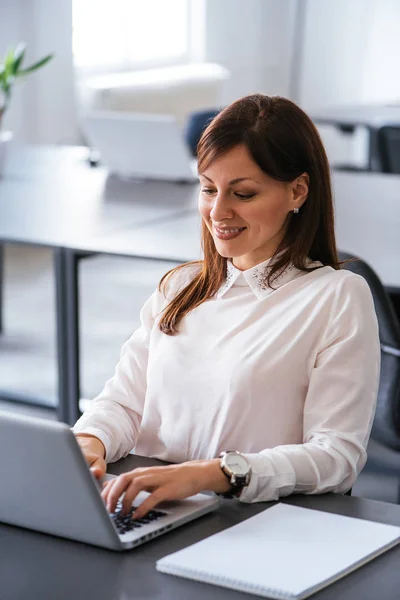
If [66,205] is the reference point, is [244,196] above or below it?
above

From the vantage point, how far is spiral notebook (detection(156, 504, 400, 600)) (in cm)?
108

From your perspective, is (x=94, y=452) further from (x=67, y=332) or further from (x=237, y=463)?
(x=67, y=332)

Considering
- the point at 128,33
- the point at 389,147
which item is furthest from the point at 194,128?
the point at 128,33

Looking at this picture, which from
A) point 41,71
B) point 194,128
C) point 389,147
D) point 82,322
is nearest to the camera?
point 389,147

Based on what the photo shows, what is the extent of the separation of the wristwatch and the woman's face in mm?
325

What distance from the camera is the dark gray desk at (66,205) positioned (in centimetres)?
309

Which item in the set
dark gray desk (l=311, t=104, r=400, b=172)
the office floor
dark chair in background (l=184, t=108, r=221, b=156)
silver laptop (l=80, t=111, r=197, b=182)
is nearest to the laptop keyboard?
the office floor

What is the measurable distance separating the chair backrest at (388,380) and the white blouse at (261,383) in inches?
25.7

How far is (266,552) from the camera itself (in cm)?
114

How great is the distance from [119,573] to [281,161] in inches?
25.5

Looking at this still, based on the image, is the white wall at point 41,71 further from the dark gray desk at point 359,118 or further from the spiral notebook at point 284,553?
the spiral notebook at point 284,553

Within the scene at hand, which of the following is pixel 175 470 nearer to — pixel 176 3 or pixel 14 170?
pixel 14 170

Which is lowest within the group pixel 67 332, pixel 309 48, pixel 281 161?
pixel 67 332

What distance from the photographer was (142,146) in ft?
12.9
